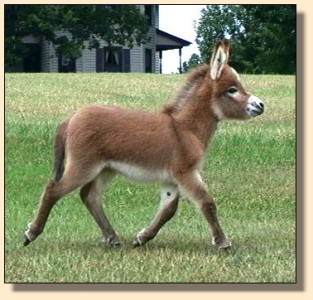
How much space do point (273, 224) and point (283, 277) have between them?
52cm

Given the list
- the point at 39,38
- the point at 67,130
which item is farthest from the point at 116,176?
the point at 39,38

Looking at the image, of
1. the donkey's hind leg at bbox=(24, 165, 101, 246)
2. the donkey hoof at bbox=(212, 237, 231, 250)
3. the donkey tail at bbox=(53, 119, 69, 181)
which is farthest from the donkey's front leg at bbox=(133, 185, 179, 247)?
the donkey tail at bbox=(53, 119, 69, 181)

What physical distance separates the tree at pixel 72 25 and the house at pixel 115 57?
0.03 meters

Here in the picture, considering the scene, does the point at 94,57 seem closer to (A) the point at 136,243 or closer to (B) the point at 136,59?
(B) the point at 136,59

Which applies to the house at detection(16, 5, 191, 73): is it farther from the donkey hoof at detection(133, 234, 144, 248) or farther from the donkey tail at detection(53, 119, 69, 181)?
the donkey hoof at detection(133, 234, 144, 248)

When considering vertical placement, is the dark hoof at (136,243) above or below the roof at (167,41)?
below

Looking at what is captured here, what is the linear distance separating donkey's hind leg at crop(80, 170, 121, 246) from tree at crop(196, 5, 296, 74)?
66 centimetres

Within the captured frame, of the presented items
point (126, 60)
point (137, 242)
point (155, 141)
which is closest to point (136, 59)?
point (126, 60)

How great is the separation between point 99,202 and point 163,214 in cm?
27

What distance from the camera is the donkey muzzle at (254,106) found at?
5.53m

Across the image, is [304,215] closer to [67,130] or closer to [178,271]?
[178,271]

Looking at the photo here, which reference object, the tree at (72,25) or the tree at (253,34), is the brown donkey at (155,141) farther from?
the tree at (72,25)

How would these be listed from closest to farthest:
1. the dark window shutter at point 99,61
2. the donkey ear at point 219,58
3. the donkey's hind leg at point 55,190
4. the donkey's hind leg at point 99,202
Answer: the donkey ear at point 219,58, the donkey's hind leg at point 55,190, the donkey's hind leg at point 99,202, the dark window shutter at point 99,61

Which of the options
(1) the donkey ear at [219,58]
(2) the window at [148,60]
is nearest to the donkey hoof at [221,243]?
(1) the donkey ear at [219,58]
